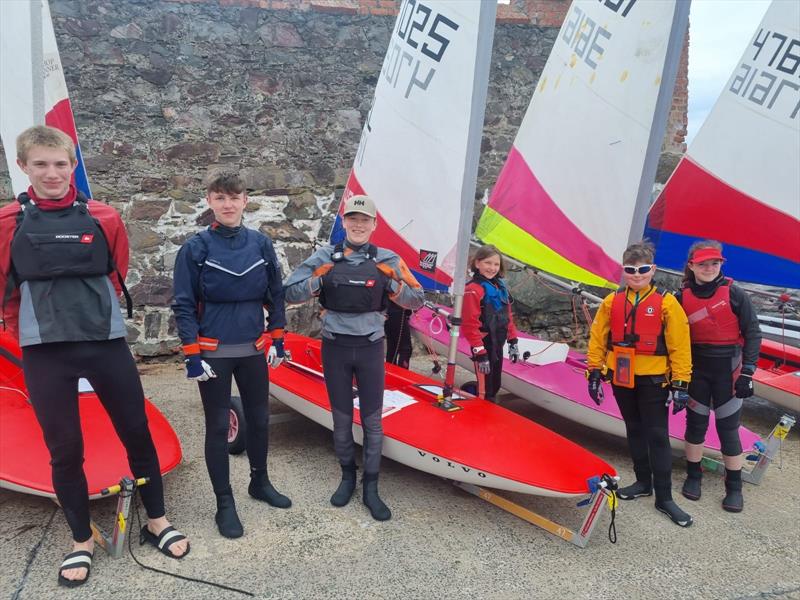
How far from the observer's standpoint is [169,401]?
413 centimetres

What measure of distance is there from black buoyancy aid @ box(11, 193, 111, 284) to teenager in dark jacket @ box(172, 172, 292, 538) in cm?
32

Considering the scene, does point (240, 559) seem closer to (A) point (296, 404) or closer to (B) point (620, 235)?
(A) point (296, 404)

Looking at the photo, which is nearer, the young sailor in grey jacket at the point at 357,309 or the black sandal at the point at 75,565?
the black sandal at the point at 75,565

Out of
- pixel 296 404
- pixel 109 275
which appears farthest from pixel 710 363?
pixel 109 275

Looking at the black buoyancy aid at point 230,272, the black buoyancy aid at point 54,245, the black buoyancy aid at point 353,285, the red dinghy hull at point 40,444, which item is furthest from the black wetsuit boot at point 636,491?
the black buoyancy aid at point 54,245

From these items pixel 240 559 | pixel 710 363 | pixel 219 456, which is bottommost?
pixel 240 559

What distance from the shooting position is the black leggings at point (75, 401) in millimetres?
1951

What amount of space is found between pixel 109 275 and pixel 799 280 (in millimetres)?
3600

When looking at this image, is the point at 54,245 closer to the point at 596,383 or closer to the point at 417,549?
the point at 417,549

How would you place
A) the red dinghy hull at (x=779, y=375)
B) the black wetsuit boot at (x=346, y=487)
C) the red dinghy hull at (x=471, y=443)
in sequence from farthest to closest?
the red dinghy hull at (x=779, y=375), the black wetsuit boot at (x=346, y=487), the red dinghy hull at (x=471, y=443)

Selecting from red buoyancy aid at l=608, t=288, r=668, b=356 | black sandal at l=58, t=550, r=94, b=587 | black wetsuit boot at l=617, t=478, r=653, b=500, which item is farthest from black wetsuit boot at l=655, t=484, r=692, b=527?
black sandal at l=58, t=550, r=94, b=587

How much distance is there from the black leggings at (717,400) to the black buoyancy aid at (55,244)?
8.47 ft

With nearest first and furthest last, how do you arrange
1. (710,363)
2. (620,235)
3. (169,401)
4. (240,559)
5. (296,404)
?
(240,559)
(710,363)
(296,404)
(620,235)
(169,401)

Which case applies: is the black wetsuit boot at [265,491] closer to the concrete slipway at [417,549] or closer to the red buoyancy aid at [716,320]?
the concrete slipway at [417,549]
